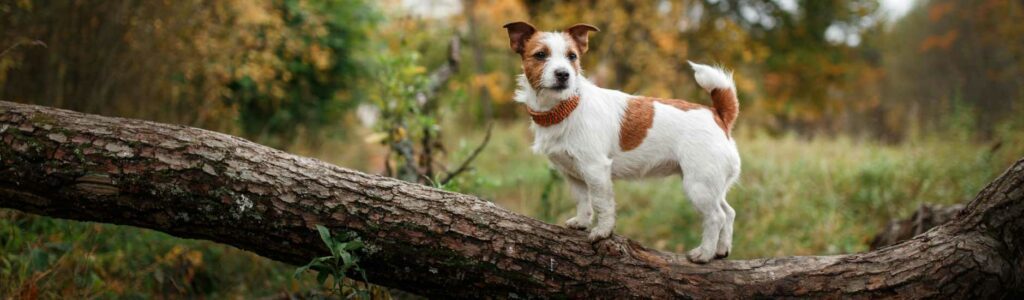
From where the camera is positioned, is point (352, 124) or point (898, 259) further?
point (352, 124)

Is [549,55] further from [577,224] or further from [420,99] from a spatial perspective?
[420,99]

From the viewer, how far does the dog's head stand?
2.99 metres

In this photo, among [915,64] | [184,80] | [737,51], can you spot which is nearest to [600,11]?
[737,51]

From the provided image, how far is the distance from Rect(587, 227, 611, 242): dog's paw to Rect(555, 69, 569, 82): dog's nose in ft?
2.44

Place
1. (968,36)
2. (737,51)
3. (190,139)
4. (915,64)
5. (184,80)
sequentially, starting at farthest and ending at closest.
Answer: (915,64), (968,36), (737,51), (184,80), (190,139)

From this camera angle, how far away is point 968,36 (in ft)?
51.1

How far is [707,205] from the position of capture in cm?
312

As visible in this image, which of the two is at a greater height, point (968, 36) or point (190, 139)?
point (968, 36)

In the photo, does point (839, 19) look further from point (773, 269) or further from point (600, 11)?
point (773, 269)

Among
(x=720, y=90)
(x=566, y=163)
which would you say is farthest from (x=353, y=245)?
(x=720, y=90)


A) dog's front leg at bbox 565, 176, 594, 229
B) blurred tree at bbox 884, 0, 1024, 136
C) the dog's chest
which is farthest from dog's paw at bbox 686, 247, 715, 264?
blurred tree at bbox 884, 0, 1024, 136

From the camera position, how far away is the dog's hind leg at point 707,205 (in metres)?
3.10

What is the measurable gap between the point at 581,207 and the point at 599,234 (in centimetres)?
34

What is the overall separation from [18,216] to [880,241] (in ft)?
19.0
